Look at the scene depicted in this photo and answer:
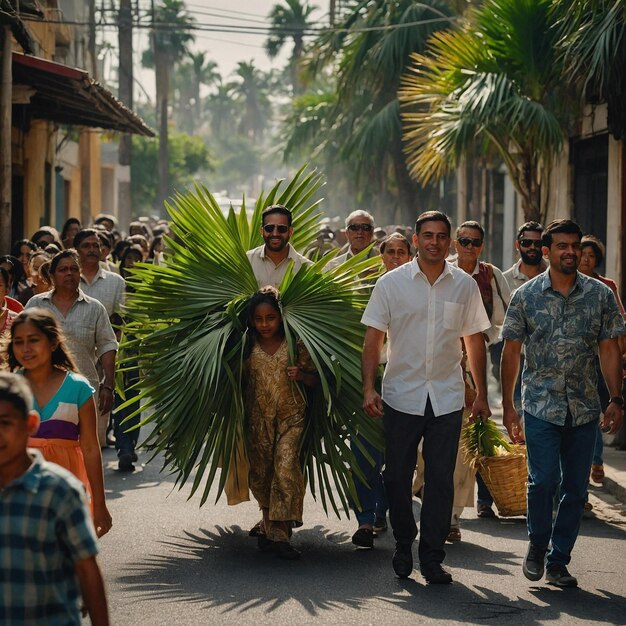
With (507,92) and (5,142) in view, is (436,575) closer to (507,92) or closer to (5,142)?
(507,92)

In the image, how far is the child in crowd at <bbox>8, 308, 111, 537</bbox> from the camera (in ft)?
18.9

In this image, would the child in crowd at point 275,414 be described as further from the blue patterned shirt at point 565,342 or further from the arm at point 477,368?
the blue patterned shirt at point 565,342

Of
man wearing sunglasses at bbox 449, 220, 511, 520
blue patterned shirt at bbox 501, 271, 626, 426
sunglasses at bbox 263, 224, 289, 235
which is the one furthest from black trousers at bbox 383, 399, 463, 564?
man wearing sunglasses at bbox 449, 220, 511, 520

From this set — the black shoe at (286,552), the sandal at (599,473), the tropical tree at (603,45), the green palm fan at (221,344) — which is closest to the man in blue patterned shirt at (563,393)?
the green palm fan at (221,344)

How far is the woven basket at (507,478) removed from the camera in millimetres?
8727

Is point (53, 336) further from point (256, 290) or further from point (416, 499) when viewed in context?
point (416, 499)

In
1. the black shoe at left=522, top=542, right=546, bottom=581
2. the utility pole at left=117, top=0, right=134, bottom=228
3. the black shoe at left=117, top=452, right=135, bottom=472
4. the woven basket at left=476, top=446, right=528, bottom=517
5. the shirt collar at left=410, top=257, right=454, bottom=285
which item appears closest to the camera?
the black shoe at left=522, top=542, right=546, bottom=581

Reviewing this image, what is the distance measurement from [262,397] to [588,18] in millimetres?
7028

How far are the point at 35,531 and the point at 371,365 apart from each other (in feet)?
12.4

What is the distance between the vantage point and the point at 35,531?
3742 millimetres

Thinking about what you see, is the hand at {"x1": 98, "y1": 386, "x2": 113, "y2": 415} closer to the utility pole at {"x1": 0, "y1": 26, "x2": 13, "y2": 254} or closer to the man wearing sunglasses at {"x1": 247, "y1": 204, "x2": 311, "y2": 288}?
the man wearing sunglasses at {"x1": 247, "y1": 204, "x2": 311, "y2": 288}

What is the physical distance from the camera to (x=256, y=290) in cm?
828

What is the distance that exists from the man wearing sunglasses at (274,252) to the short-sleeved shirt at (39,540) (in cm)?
461

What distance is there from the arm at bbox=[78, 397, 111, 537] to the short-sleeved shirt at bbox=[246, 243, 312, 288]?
2644 mm
